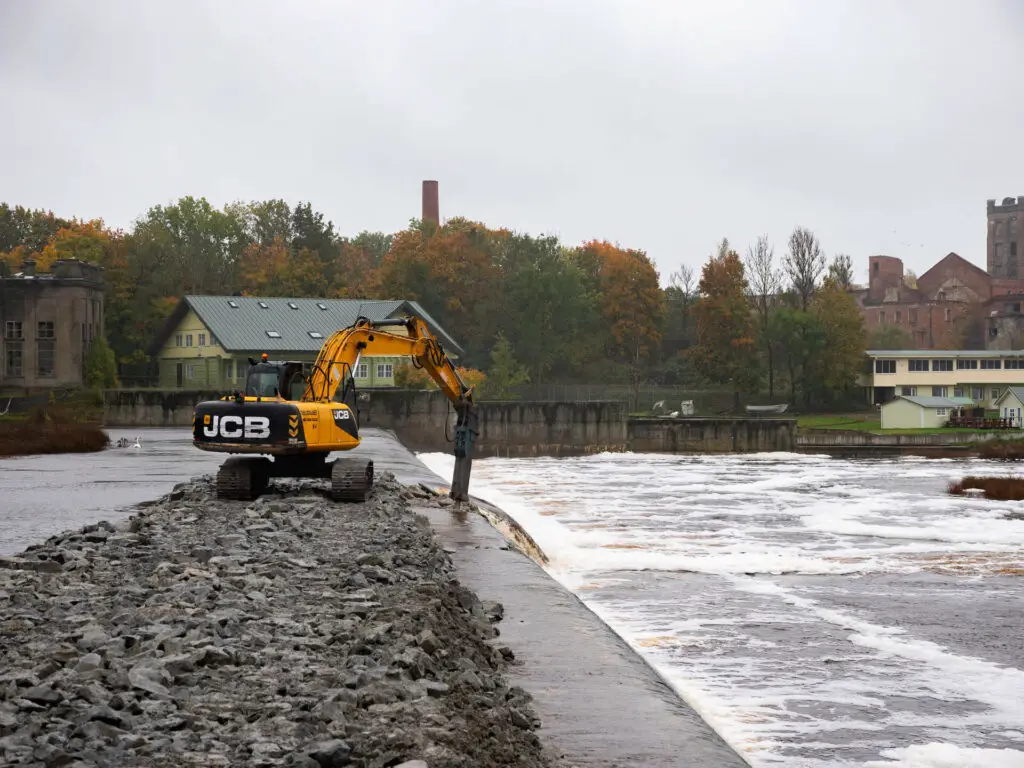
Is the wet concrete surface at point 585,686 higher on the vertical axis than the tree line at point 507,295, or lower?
lower

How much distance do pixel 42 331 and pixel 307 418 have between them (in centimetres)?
5475

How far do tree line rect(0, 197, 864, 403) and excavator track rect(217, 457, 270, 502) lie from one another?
5921cm

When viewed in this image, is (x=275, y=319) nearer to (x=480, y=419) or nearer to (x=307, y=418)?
(x=480, y=419)

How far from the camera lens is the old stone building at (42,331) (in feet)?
230

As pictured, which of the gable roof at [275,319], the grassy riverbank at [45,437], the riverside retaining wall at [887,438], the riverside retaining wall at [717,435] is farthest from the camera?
the gable roof at [275,319]

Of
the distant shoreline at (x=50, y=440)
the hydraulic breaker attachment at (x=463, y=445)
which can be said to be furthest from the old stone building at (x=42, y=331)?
the hydraulic breaker attachment at (x=463, y=445)

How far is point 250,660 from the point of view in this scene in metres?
9.02

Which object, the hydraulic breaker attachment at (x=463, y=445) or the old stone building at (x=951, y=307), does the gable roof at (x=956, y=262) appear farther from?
the hydraulic breaker attachment at (x=463, y=445)

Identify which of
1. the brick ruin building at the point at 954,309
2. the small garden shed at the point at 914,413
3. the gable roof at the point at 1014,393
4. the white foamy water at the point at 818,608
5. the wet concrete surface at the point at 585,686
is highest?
the brick ruin building at the point at 954,309

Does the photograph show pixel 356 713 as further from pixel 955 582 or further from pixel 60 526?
pixel 955 582

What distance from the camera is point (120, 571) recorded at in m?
13.3

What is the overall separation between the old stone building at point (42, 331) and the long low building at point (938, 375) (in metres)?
53.7

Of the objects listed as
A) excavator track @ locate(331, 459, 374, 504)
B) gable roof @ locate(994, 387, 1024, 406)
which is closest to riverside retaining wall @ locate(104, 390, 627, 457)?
gable roof @ locate(994, 387, 1024, 406)

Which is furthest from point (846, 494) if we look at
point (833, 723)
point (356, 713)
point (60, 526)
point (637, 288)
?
point (637, 288)
